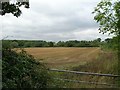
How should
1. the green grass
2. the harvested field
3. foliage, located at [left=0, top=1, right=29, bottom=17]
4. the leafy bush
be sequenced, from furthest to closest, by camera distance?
the harvested field → the green grass → foliage, located at [left=0, top=1, right=29, bottom=17] → the leafy bush

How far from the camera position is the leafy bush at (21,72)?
7066 mm

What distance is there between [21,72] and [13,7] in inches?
117

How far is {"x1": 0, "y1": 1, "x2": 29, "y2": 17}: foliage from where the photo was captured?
9.15 meters

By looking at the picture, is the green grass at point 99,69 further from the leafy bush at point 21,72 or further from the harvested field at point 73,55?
the leafy bush at point 21,72

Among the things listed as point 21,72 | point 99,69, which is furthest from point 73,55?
point 21,72

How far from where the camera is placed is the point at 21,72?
7262mm

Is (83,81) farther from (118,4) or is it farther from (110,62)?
(110,62)

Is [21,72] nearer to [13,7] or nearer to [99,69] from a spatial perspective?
[13,7]

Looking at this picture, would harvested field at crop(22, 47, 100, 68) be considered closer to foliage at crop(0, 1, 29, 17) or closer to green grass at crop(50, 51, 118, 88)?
green grass at crop(50, 51, 118, 88)

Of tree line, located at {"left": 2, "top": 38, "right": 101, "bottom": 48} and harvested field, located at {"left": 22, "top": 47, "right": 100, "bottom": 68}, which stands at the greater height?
tree line, located at {"left": 2, "top": 38, "right": 101, "bottom": 48}

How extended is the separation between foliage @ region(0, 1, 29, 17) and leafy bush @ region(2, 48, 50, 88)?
1741 mm

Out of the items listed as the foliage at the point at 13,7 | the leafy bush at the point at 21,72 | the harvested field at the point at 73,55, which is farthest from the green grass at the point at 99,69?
the foliage at the point at 13,7


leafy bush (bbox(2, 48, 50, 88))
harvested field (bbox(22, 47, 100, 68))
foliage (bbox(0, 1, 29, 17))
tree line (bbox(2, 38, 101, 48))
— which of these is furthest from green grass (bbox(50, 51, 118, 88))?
foliage (bbox(0, 1, 29, 17))

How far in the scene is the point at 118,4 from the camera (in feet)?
35.3
